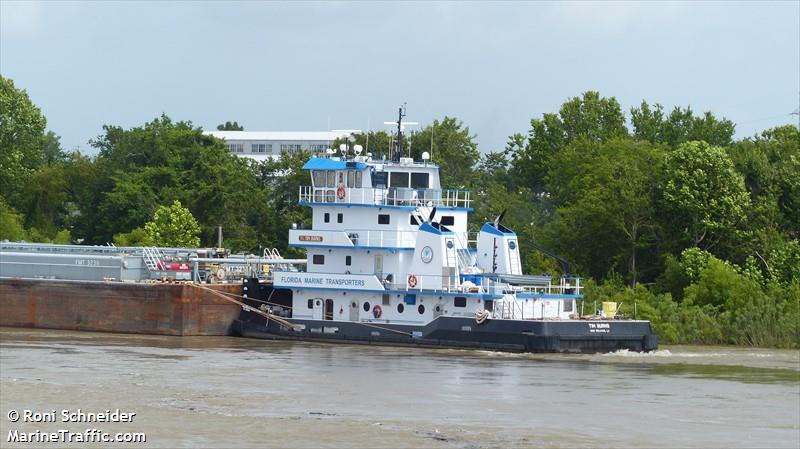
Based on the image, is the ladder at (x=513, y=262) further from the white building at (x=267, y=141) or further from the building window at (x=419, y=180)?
the white building at (x=267, y=141)

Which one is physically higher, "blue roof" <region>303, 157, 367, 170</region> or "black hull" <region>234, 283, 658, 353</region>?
"blue roof" <region>303, 157, 367, 170</region>

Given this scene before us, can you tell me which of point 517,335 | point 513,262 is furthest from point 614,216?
point 517,335

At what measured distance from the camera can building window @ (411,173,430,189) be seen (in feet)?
173

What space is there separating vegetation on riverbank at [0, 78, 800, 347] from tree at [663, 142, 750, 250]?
0.07 meters

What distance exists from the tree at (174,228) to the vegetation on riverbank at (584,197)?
55 centimetres

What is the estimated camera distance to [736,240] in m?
61.7

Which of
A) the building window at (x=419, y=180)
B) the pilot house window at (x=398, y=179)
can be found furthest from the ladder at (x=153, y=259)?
the building window at (x=419, y=180)

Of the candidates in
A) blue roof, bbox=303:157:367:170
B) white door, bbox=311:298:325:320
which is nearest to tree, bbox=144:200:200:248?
white door, bbox=311:298:325:320

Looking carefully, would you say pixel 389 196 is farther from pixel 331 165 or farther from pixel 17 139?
pixel 17 139

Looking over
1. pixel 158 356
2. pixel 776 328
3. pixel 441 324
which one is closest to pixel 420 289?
pixel 441 324

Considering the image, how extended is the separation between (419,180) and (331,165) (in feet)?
11.1

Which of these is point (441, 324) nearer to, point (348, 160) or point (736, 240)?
point (348, 160)

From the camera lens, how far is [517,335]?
159 feet

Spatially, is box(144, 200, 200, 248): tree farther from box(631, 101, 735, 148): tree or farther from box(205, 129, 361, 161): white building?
box(205, 129, 361, 161): white building
